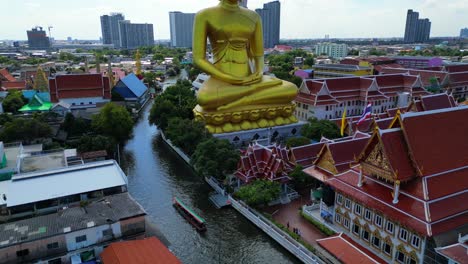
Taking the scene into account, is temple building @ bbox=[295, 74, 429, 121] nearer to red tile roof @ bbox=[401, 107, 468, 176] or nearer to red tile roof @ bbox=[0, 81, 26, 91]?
red tile roof @ bbox=[401, 107, 468, 176]

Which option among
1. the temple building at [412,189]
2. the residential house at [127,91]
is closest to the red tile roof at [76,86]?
the residential house at [127,91]

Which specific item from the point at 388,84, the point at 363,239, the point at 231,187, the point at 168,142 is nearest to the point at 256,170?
the point at 231,187

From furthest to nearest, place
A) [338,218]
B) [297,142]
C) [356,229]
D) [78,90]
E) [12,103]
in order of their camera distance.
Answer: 1. [78,90]
2. [12,103]
3. [297,142]
4. [338,218]
5. [356,229]

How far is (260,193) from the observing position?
2320 cm

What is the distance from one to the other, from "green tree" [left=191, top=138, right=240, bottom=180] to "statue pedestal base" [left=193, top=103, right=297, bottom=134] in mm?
6165

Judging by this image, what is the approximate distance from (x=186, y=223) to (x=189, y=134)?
927 cm

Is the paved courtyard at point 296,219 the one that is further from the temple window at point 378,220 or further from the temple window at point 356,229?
the temple window at point 378,220

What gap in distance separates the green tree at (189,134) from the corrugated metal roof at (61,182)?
7426mm

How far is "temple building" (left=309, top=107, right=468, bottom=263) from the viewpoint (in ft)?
53.7

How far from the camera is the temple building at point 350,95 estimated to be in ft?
139

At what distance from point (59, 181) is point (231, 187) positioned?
11117 mm

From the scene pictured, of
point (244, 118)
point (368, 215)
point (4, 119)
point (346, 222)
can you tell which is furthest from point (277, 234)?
point (4, 119)

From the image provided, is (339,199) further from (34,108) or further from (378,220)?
(34,108)

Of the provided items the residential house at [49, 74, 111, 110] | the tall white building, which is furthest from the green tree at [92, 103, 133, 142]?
the tall white building
